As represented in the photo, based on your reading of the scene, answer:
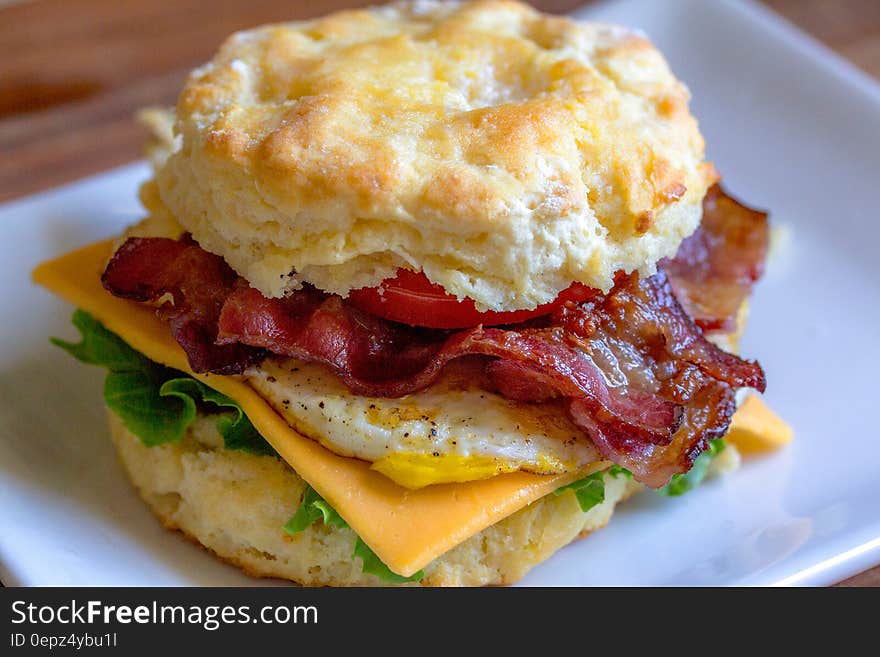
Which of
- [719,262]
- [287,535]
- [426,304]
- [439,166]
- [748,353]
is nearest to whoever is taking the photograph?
[439,166]

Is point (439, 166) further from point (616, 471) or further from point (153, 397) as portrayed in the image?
point (153, 397)

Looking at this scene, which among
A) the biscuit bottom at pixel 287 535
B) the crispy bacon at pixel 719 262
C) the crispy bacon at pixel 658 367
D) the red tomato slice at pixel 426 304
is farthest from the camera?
the crispy bacon at pixel 719 262

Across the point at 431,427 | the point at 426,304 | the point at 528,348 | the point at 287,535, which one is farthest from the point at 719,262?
the point at 287,535

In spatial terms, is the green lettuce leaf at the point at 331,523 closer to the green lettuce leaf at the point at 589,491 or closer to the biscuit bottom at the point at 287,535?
the biscuit bottom at the point at 287,535

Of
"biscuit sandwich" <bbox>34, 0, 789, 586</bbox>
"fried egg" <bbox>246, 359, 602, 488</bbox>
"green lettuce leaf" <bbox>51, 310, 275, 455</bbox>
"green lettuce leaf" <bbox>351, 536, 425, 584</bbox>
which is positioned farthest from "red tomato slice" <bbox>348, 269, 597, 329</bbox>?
"green lettuce leaf" <bbox>351, 536, 425, 584</bbox>

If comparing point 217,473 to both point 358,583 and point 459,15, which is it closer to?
point 358,583

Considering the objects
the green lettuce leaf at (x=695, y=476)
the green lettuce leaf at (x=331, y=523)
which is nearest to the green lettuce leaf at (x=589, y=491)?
the green lettuce leaf at (x=695, y=476)

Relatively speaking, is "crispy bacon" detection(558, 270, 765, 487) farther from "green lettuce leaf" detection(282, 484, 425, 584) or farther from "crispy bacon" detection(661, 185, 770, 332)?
"green lettuce leaf" detection(282, 484, 425, 584)
